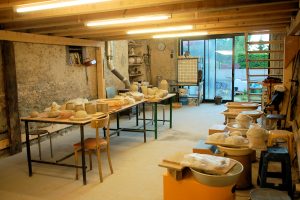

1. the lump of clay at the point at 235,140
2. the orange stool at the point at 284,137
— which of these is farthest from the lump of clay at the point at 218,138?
the orange stool at the point at 284,137

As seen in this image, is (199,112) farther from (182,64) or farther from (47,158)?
(47,158)

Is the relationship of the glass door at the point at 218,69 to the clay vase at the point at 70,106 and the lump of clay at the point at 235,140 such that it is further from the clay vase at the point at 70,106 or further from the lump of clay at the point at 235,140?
the lump of clay at the point at 235,140

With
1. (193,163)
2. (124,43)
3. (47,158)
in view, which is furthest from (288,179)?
(124,43)

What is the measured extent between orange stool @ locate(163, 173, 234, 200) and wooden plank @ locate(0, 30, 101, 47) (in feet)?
13.7

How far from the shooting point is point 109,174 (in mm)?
4113

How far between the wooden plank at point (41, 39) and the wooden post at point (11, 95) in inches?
5.7

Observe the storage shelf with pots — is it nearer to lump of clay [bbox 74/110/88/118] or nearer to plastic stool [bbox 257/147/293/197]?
lump of clay [bbox 74/110/88/118]

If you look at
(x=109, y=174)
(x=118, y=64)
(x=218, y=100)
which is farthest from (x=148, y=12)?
(x=218, y=100)

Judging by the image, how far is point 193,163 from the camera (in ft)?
8.45

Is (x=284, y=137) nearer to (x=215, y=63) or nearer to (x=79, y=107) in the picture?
(x=79, y=107)

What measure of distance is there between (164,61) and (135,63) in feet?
5.13

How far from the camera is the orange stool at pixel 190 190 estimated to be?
98.0 inches

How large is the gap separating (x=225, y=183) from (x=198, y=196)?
0.98 ft

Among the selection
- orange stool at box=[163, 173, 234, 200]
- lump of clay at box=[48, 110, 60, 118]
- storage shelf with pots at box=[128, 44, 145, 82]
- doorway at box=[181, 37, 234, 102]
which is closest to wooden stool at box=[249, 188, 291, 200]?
orange stool at box=[163, 173, 234, 200]
